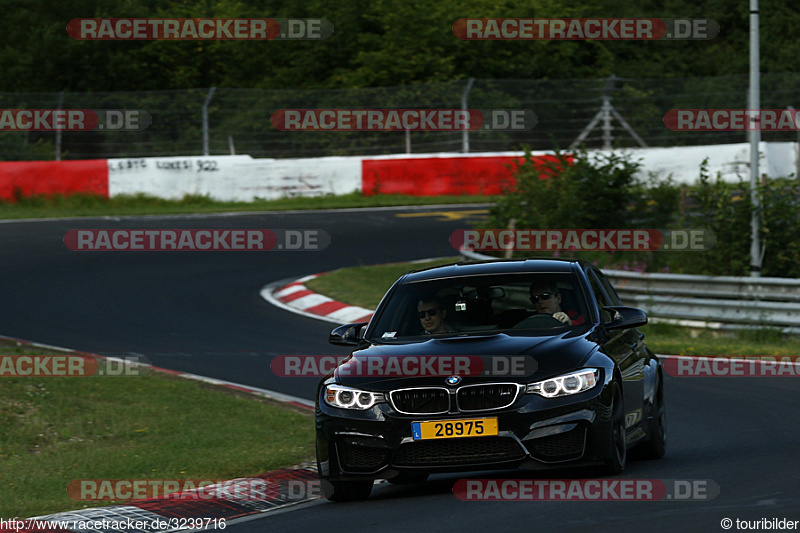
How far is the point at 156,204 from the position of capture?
30234mm

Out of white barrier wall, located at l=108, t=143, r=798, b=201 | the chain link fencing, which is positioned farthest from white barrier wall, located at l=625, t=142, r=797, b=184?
the chain link fencing

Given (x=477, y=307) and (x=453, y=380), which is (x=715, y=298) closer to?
(x=477, y=307)

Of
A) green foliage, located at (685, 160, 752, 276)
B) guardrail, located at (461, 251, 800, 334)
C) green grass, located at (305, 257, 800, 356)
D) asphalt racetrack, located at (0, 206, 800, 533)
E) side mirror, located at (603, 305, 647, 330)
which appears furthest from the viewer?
green foliage, located at (685, 160, 752, 276)

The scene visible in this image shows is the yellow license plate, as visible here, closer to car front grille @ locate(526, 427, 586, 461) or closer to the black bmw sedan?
the black bmw sedan

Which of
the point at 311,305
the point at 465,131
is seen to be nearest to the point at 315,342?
the point at 311,305

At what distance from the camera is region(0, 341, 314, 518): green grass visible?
9031mm

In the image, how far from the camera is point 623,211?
19.8m

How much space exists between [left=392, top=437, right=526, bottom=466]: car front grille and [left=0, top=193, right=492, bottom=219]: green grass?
2169cm

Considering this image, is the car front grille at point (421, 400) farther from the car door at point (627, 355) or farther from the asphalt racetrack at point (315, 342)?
the car door at point (627, 355)

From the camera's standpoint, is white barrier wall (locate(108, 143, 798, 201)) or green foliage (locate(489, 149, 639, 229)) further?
white barrier wall (locate(108, 143, 798, 201))

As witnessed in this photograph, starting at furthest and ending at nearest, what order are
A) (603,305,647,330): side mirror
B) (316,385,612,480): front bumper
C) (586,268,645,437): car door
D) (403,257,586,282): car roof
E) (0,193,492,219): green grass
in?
1. (0,193,492,219): green grass
2. (403,257,586,282): car roof
3. (603,305,647,330): side mirror
4. (586,268,645,437): car door
5. (316,385,612,480): front bumper

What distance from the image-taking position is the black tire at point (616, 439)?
25.2 feet

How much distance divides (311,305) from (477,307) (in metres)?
10.3

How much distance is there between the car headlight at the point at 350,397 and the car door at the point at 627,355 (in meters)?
1.46
